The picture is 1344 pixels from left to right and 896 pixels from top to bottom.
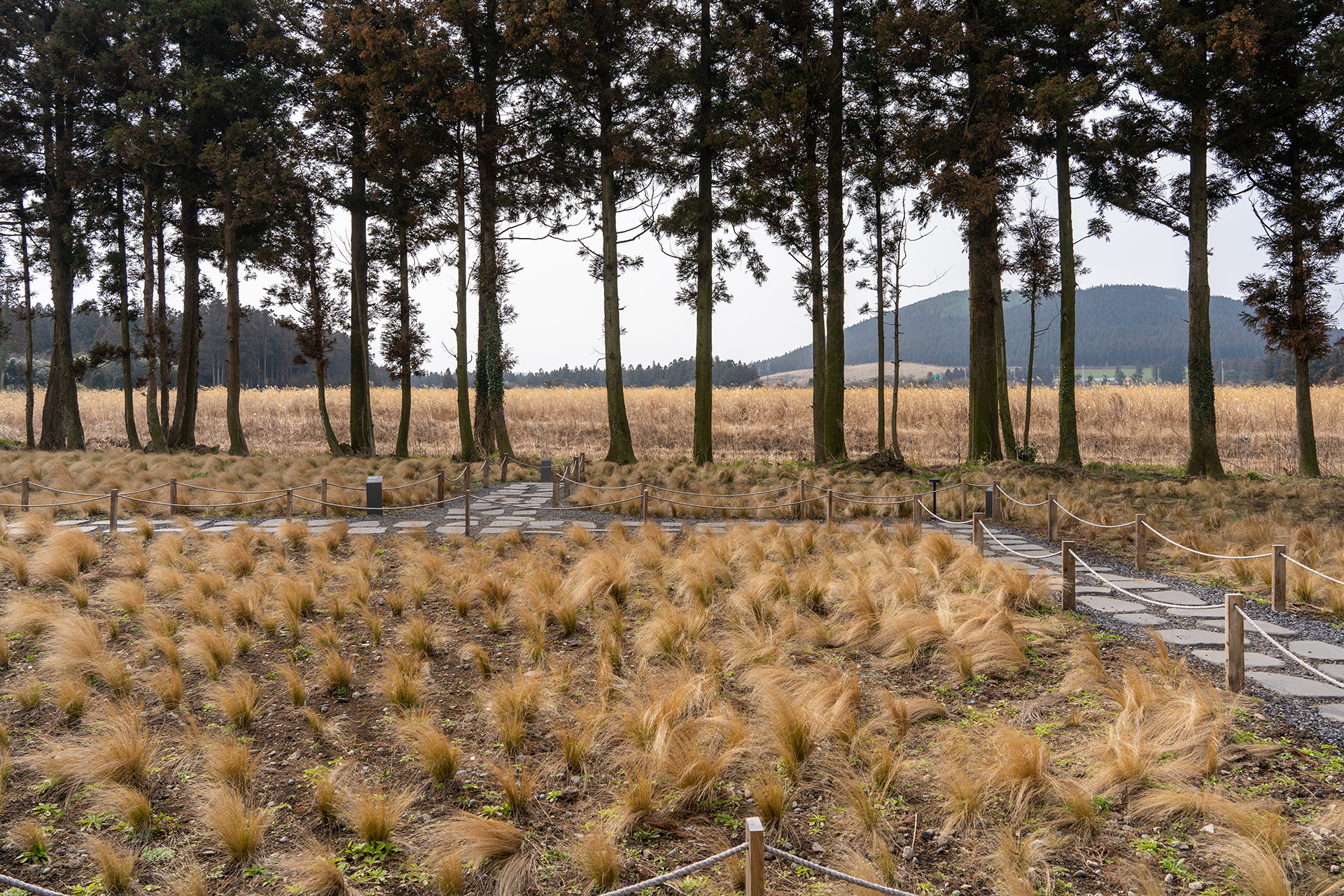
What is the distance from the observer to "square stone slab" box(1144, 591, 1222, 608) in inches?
244

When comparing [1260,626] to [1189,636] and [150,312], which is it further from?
[150,312]

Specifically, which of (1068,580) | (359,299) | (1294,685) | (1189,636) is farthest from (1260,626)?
(359,299)

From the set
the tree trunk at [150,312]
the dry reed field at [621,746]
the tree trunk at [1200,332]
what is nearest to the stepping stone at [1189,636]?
the dry reed field at [621,746]

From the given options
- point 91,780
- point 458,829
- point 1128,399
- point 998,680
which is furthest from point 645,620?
point 1128,399

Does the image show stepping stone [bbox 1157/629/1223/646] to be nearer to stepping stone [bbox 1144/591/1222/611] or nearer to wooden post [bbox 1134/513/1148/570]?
stepping stone [bbox 1144/591/1222/611]

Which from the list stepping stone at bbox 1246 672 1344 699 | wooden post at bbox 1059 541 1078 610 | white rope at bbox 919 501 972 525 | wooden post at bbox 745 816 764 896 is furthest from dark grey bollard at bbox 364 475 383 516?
stepping stone at bbox 1246 672 1344 699

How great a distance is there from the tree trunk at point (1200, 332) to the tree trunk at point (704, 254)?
29.0 feet

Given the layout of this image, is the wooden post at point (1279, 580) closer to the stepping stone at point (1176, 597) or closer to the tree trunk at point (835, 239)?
the stepping stone at point (1176, 597)

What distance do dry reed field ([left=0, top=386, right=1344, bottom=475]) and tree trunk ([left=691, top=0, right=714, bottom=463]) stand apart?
5.23 metres

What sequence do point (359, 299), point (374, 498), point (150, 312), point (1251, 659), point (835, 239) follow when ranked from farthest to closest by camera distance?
1. point (150, 312)
2. point (359, 299)
3. point (835, 239)
4. point (374, 498)
5. point (1251, 659)

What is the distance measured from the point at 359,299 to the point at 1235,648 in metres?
17.9

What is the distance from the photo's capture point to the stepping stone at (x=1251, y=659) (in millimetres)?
4660

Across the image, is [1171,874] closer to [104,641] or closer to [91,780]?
[91,780]

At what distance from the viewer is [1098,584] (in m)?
7.02
